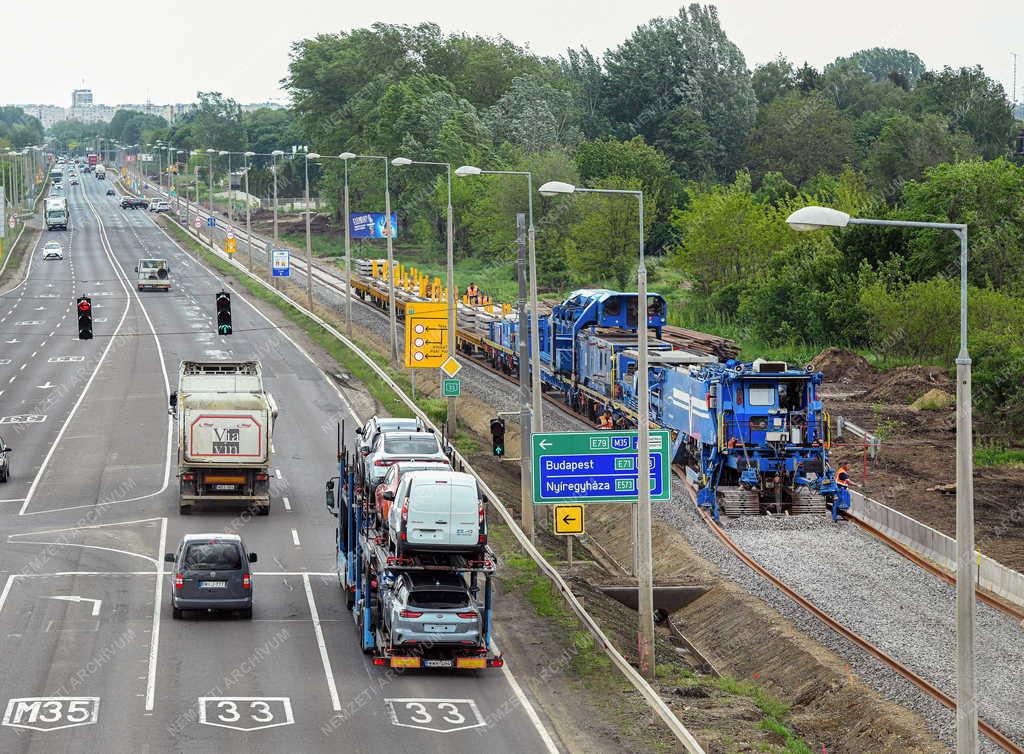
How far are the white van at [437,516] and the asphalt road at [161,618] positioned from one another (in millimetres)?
2730

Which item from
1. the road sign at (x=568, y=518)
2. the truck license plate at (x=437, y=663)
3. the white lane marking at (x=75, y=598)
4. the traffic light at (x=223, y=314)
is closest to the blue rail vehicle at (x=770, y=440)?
the road sign at (x=568, y=518)

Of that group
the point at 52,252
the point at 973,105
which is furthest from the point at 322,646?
the point at 973,105

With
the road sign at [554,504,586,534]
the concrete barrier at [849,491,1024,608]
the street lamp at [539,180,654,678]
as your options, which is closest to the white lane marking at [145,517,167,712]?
the street lamp at [539,180,654,678]

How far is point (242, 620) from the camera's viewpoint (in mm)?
31953

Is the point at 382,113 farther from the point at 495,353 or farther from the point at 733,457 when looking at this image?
the point at 733,457

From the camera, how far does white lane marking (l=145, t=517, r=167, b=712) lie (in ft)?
85.5

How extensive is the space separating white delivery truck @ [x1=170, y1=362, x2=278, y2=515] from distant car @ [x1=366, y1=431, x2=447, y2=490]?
27.0ft

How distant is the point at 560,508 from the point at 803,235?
56903mm

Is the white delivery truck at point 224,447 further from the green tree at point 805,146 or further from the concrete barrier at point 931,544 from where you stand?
the green tree at point 805,146

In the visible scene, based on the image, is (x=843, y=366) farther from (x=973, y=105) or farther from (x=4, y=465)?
(x=973, y=105)

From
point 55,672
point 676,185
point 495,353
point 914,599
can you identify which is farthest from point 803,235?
point 55,672

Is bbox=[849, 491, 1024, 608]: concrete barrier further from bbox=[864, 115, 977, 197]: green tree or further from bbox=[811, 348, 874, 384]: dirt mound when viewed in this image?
bbox=[864, 115, 977, 197]: green tree

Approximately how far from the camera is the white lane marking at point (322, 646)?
85.9 feet

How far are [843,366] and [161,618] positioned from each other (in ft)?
138
